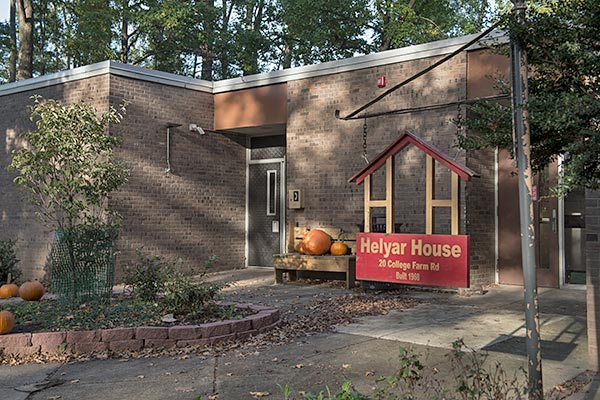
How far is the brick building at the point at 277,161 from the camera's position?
11031 millimetres

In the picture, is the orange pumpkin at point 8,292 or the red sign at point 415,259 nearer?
the red sign at point 415,259

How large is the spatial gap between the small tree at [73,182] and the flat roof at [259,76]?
15.4 ft

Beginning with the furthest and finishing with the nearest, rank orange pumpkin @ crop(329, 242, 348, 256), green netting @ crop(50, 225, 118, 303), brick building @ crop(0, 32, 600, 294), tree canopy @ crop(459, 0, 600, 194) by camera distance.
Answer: orange pumpkin @ crop(329, 242, 348, 256) → brick building @ crop(0, 32, 600, 294) → green netting @ crop(50, 225, 118, 303) → tree canopy @ crop(459, 0, 600, 194)

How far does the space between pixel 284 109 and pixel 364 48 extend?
1243 cm

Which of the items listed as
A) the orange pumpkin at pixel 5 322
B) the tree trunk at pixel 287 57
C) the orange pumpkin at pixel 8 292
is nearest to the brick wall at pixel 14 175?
the orange pumpkin at pixel 8 292

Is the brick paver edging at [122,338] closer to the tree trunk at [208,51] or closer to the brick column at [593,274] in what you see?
the brick column at [593,274]

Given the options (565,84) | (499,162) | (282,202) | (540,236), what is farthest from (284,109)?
(565,84)

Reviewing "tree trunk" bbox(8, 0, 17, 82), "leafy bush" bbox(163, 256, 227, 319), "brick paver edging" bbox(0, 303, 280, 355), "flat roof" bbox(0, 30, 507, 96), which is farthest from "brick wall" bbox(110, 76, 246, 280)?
"tree trunk" bbox(8, 0, 17, 82)

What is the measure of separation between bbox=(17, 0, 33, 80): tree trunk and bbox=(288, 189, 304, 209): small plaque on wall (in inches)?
502

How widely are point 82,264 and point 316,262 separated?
4620mm

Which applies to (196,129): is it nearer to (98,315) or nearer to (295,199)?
(295,199)

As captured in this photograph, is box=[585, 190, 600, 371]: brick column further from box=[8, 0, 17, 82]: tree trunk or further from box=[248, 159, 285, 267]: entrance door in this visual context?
box=[8, 0, 17, 82]: tree trunk

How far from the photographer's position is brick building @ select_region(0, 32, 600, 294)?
36.2 ft

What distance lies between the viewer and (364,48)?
24.9m
